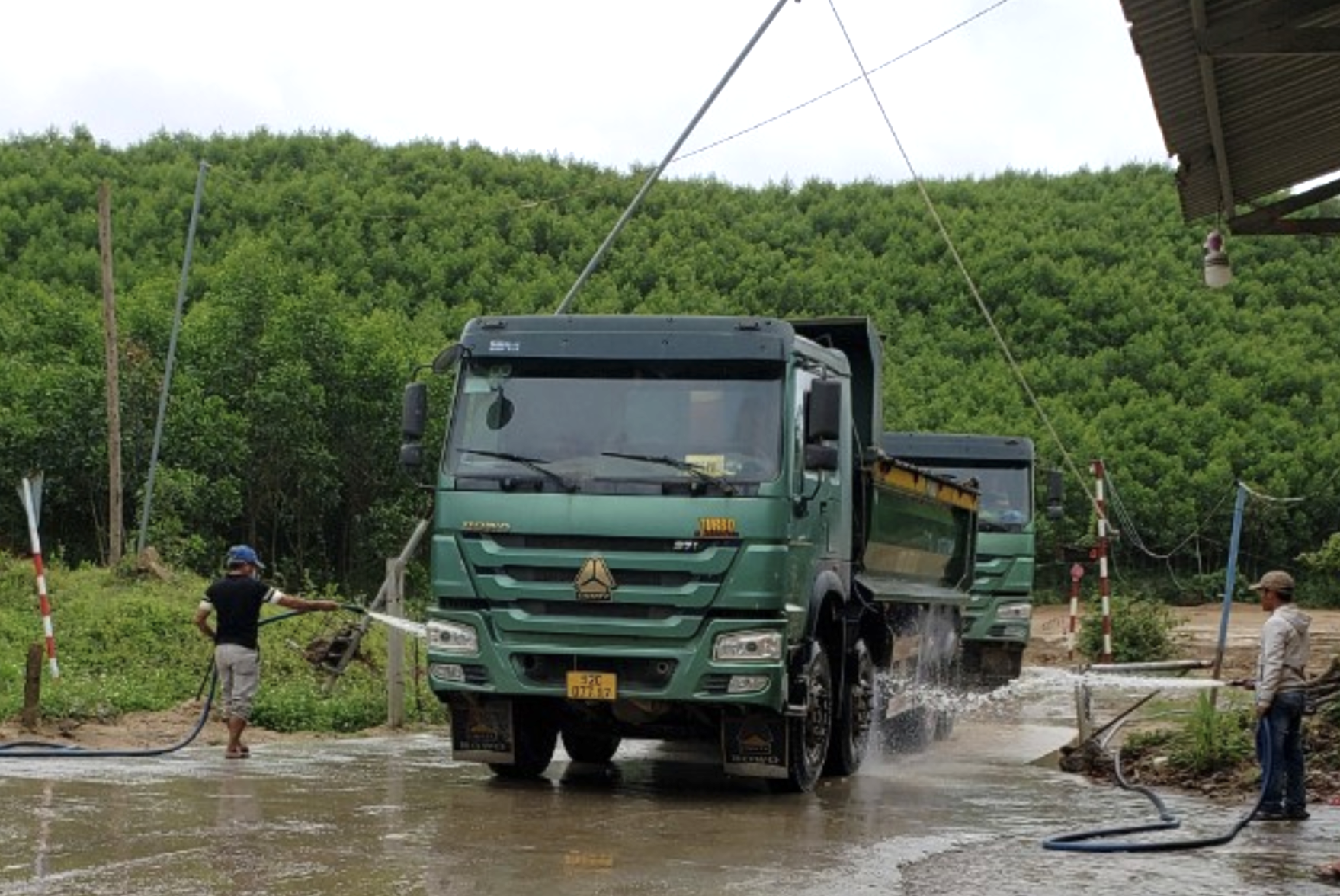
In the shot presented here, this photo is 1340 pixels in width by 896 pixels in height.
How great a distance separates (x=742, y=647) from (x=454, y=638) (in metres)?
1.89

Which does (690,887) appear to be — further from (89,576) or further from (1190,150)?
(89,576)

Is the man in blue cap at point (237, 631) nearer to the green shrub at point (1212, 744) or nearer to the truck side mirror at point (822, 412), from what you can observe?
the truck side mirror at point (822, 412)

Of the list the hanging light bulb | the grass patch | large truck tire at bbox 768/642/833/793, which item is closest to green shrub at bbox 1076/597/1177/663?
the grass patch

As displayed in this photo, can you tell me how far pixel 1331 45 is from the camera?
29.6 ft

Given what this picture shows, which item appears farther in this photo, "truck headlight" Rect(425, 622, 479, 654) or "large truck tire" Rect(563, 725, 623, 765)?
"large truck tire" Rect(563, 725, 623, 765)

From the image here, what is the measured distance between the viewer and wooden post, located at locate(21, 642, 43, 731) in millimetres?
15602

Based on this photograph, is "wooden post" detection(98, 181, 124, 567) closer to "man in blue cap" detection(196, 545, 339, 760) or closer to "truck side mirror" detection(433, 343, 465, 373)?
"man in blue cap" detection(196, 545, 339, 760)

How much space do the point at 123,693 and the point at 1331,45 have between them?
1266 centimetres

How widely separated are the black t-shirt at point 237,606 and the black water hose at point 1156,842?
6751mm

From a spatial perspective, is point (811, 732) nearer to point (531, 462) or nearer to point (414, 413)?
point (531, 462)

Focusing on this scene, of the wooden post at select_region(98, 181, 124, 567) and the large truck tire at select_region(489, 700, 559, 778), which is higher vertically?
the wooden post at select_region(98, 181, 124, 567)

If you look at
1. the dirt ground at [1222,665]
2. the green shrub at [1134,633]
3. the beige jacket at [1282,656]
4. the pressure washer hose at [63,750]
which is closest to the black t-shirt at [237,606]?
the pressure washer hose at [63,750]

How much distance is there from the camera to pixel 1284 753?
12094 mm

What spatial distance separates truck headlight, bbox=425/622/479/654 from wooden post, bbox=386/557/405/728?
4739 mm
